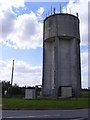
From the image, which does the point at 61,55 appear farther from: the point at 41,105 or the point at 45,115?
the point at 45,115

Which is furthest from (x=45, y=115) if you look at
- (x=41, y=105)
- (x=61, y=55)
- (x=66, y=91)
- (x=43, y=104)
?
(x=61, y=55)

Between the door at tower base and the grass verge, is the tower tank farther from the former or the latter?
the grass verge

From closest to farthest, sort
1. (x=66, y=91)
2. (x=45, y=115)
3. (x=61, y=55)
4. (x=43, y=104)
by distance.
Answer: (x=45, y=115) → (x=43, y=104) → (x=66, y=91) → (x=61, y=55)

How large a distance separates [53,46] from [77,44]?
533 cm

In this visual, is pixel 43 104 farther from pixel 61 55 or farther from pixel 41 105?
pixel 61 55

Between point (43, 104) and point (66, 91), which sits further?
point (66, 91)

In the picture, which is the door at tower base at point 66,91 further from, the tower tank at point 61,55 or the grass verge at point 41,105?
the grass verge at point 41,105

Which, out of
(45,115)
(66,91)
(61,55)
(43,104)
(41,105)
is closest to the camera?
(45,115)

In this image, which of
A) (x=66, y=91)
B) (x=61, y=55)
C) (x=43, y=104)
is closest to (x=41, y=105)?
(x=43, y=104)

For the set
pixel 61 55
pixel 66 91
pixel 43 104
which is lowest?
pixel 43 104

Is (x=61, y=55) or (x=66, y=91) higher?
(x=61, y=55)

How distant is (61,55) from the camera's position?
162 ft

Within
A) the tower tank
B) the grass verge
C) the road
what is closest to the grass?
the grass verge

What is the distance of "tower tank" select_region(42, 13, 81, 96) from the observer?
4756 centimetres
